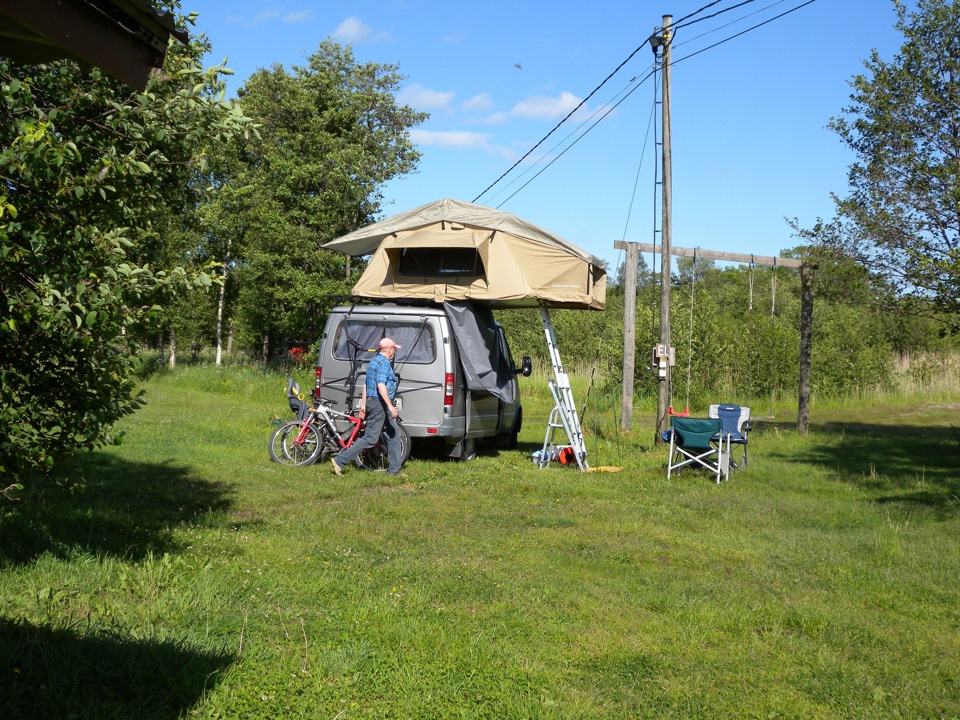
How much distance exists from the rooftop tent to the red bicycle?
189 cm

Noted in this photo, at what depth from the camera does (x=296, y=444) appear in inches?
480

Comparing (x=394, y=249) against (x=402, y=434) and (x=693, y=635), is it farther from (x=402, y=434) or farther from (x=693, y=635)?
(x=693, y=635)

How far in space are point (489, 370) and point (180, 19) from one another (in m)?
7.24

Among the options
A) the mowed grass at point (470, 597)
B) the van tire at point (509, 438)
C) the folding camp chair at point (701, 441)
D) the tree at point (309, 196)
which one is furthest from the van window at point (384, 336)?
the tree at point (309, 196)

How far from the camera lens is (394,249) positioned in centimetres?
1332

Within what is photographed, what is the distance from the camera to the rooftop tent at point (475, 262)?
41.4 ft

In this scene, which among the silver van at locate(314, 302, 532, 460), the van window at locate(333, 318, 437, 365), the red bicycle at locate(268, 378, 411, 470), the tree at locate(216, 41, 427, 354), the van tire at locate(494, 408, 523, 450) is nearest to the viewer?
the red bicycle at locate(268, 378, 411, 470)

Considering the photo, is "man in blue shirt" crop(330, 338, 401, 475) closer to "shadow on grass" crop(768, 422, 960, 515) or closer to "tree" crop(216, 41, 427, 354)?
"shadow on grass" crop(768, 422, 960, 515)

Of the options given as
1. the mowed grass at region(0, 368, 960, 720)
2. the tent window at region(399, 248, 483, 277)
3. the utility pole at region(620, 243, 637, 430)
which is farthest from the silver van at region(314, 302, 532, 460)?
the utility pole at region(620, 243, 637, 430)

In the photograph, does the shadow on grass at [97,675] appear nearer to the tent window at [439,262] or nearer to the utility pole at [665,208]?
the tent window at [439,262]

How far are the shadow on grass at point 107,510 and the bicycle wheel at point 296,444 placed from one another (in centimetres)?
137

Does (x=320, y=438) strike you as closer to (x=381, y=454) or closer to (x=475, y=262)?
(x=381, y=454)

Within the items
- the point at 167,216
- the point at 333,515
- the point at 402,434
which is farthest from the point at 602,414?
the point at 167,216

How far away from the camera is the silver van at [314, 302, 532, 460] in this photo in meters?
12.3
